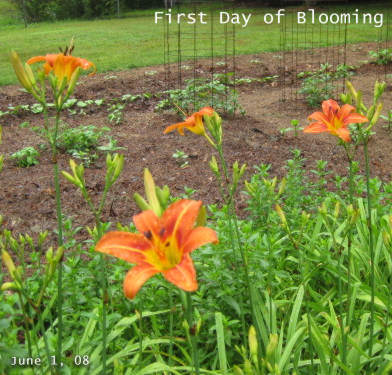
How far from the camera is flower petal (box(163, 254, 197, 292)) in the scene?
846mm

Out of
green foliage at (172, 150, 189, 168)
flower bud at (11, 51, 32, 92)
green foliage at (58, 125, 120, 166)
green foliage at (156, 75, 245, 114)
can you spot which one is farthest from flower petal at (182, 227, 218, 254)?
green foliage at (156, 75, 245, 114)

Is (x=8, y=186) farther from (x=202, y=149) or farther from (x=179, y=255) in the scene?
(x=179, y=255)

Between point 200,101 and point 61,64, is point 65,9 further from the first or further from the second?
point 61,64

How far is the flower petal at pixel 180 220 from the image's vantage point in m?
0.98

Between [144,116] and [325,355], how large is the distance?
159 inches

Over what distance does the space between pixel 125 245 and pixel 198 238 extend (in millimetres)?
154

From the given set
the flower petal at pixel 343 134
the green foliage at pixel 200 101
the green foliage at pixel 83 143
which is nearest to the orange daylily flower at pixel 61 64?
the flower petal at pixel 343 134

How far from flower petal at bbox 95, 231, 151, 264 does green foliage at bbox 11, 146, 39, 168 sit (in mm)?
3384

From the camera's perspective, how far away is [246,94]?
6.46 m

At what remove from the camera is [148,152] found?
14.3 ft

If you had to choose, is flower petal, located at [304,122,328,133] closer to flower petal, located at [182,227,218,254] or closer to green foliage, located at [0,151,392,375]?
green foliage, located at [0,151,392,375]

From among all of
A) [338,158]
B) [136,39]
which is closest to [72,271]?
[338,158]

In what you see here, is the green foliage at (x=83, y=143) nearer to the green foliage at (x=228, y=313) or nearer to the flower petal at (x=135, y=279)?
the green foliage at (x=228, y=313)

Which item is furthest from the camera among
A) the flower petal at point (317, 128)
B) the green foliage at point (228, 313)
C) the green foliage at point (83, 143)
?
the green foliage at point (83, 143)
